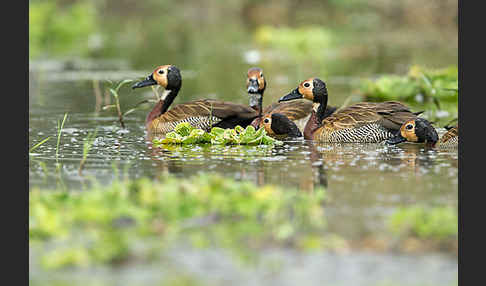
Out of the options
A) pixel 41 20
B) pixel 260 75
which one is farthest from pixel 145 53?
pixel 260 75

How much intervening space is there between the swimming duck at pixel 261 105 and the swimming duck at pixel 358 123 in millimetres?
898

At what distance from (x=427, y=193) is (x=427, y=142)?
3302 millimetres

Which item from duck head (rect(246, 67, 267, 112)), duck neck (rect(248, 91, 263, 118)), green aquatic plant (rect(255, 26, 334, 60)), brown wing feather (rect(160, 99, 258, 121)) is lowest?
brown wing feather (rect(160, 99, 258, 121))

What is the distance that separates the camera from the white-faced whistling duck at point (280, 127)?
491 inches

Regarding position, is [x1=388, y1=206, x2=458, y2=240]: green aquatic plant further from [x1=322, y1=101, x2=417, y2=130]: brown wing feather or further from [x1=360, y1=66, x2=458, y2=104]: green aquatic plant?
[x1=360, y1=66, x2=458, y2=104]: green aquatic plant

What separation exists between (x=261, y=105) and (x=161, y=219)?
616 cm

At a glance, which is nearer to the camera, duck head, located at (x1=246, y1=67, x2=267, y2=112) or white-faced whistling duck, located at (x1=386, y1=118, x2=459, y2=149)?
white-faced whistling duck, located at (x1=386, y1=118, x2=459, y2=149)

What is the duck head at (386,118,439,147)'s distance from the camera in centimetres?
1131

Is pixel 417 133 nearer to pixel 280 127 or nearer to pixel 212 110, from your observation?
pixel 280 127

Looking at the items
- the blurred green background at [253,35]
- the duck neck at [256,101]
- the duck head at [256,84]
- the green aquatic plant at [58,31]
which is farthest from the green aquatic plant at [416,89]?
the green aquatic plant at [58,31]

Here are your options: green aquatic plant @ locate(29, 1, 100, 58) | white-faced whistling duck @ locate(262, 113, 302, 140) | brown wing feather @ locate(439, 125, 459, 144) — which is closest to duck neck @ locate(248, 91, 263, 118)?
white-faced whistling duck @ locate(262, 113, 302, 140)

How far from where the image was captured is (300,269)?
20.4 feet

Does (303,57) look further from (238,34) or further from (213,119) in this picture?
(213,119)

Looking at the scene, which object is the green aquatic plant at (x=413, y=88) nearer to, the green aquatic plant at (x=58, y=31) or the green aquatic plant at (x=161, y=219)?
the green aquatic plant at (x=161, y=219)
